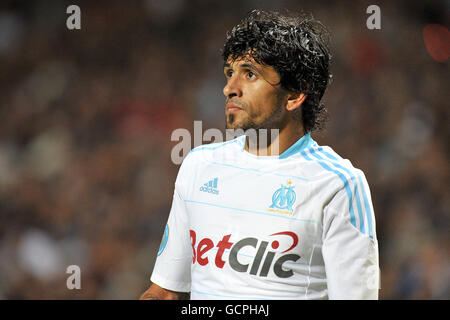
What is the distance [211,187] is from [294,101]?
38 centimetres

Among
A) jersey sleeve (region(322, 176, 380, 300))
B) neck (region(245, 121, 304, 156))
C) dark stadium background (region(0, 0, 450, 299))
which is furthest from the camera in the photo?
dark stadium background (region(0, 0, 450, 299))

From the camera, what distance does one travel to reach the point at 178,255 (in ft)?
5.85

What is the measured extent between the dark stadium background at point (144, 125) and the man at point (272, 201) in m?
2.25

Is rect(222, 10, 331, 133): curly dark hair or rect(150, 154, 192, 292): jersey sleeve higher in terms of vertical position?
rect(222, 10, 331, 133): curly dark hair

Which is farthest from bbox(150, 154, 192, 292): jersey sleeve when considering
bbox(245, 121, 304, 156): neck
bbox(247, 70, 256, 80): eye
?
bbox(247, 70, 256, 80): eye

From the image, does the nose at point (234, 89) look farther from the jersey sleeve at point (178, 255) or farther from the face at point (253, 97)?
the jersey sleeve at point (178, 255)

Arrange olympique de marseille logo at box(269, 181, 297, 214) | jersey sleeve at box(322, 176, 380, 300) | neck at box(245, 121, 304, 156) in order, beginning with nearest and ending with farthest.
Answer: jersey sleeve at box(322, 176, 380, 300) → olympique de marseille logo at box(269, 181, 297, 214) → neck at box(245, 121, 304, 156)

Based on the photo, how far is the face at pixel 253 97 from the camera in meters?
1.65

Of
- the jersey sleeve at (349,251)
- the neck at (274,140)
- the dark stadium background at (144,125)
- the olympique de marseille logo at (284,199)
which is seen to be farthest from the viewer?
the dark stadium background at (144,125)

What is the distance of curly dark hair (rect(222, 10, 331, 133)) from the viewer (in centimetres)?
169

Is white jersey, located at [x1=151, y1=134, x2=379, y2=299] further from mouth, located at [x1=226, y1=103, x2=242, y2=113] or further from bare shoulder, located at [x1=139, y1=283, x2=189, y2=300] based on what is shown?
mouth, located at [x1=226, y1=103, x2=242, y2=113]

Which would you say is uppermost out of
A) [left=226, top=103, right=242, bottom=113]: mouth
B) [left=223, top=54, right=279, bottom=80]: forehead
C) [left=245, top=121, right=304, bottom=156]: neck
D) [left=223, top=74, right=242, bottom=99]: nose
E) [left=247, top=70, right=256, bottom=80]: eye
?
[left=223, top=54, right=279, bottom=80]: forehead

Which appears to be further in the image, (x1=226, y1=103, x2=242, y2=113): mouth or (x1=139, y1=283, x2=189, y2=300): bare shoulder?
(x1=139, y1=283, x2=189, y2=300): bare shoulder

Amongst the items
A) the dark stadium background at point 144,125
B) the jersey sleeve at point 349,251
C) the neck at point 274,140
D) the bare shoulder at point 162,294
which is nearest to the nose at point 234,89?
the neck at point 274,140
